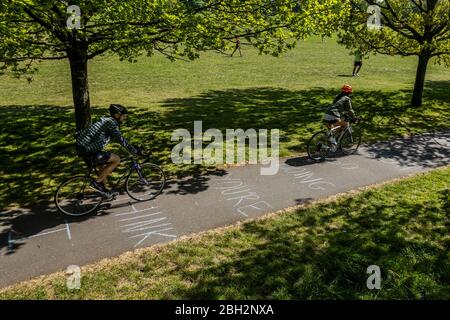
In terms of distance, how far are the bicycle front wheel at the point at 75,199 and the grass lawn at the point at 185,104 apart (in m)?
0.71

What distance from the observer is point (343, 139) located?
12203 millimetres

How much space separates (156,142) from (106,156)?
4.49 meters

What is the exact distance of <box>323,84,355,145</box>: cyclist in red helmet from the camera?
36.9 feet

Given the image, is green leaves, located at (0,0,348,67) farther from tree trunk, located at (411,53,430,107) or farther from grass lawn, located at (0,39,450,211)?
tree trunk, located at (411,53,430,107)

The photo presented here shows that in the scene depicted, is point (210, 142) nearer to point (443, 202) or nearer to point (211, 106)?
point (211, 106)

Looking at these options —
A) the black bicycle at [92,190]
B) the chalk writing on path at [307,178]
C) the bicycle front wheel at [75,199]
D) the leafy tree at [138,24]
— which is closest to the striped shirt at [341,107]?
the chalk writing on path at [307,178]

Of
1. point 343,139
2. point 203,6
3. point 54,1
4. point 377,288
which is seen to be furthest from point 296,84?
point 377,288

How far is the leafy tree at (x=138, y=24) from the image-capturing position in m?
8.97

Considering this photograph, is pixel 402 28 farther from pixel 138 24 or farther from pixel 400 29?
pixel 138 24

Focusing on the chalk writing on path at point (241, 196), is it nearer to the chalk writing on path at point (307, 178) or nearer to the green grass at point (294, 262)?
the green grass at point (294, 262)

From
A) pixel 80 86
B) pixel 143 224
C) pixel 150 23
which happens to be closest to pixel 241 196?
pixel 143 224

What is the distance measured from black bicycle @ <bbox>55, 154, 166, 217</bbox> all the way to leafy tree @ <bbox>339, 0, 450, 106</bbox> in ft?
39.7

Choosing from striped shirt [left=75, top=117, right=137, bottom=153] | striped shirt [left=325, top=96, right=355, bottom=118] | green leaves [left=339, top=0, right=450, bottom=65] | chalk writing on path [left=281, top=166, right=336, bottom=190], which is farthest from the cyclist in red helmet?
green leaves [left=339, top=0, right=450, bottom=65]

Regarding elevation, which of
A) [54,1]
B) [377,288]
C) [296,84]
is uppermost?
[54,1]
